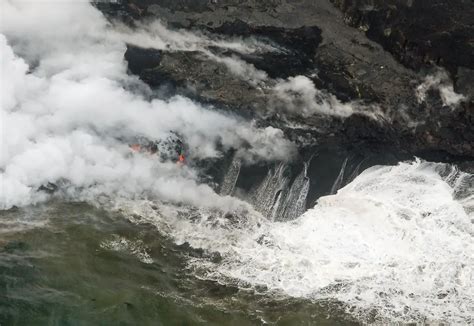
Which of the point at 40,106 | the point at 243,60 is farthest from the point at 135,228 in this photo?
the point at 243,60

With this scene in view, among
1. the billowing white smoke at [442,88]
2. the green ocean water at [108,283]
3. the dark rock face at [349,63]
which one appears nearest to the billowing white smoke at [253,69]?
the dark rock face at [349,63]

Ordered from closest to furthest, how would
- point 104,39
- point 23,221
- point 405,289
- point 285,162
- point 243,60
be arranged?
point 405,289, point 23,221, point 285,162, point 243,60, point 104,39

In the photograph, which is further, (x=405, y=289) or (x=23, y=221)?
(x=23, y=221)

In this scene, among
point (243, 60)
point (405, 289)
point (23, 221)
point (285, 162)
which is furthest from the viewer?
point (243, 60)

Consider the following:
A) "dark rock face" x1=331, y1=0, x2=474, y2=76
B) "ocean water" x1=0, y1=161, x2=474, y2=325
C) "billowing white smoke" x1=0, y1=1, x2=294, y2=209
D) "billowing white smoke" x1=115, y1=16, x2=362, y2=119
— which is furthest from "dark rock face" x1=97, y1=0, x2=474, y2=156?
"ocean water" x1=0, y1=161, x2=474, y2=325

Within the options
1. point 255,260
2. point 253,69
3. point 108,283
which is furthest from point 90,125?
point 255,260

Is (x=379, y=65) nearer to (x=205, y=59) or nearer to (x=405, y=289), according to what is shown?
(x=205, y=59)

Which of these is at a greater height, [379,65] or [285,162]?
[379,65]
